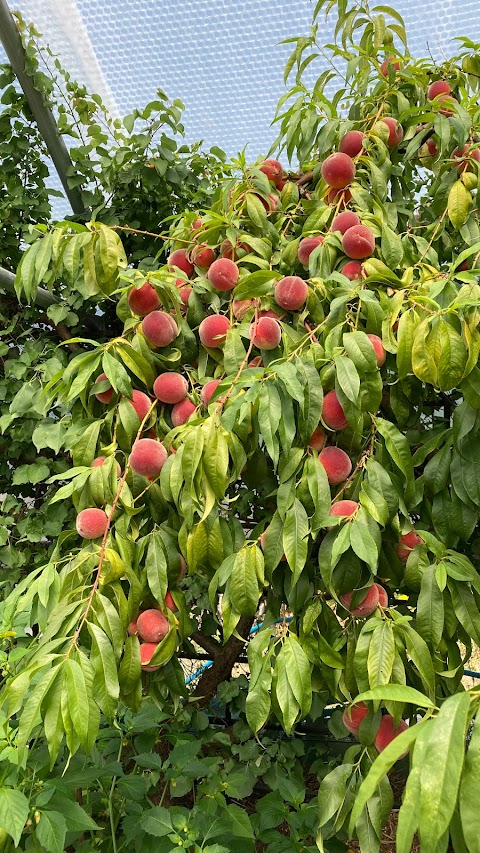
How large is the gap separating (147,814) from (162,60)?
194 centimetres

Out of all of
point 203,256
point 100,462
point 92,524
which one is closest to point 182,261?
point 203,256

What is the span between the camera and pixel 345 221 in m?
1.00

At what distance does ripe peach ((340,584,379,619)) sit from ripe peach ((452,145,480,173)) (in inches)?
30.9

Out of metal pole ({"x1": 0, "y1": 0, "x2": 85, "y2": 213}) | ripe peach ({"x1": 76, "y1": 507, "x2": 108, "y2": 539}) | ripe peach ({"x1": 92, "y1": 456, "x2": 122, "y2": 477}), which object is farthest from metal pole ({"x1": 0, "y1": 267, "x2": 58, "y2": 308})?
ripe peach ({"x1": 76, "y1": 507, "x2": 108, "y2": 539})

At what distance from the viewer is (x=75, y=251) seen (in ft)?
3.27

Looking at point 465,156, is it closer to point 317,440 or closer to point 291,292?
point 291,292

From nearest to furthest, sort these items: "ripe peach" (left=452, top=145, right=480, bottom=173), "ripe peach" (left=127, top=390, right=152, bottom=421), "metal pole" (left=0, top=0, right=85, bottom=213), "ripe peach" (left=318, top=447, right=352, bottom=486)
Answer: "ripe peach" (left=318, top=447, right=352, bottom=486) < "ripe peach" (left=127, top=390, right=152, bottom=421) < "ripe peach" (left=452, top=145, right=480, bottom=173) < "metal pole" (left=0, top=0, right=85, bottom=213)

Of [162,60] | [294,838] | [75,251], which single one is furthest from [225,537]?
[162,60]

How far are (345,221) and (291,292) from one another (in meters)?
0.19

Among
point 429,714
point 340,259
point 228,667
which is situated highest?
point 340,259

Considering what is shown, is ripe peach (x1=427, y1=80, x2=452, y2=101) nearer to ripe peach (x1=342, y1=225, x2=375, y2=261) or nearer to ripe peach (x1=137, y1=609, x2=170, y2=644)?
ripe peach (x1=342, y1=225, x2=375, y2=261)

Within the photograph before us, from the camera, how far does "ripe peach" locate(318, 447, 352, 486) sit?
85 cm

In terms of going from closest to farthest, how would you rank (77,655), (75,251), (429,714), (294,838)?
(429,714) < (77,655) < (75,251) < (294,838)

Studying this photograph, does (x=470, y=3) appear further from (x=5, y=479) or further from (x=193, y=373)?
(x=5, y=479)
